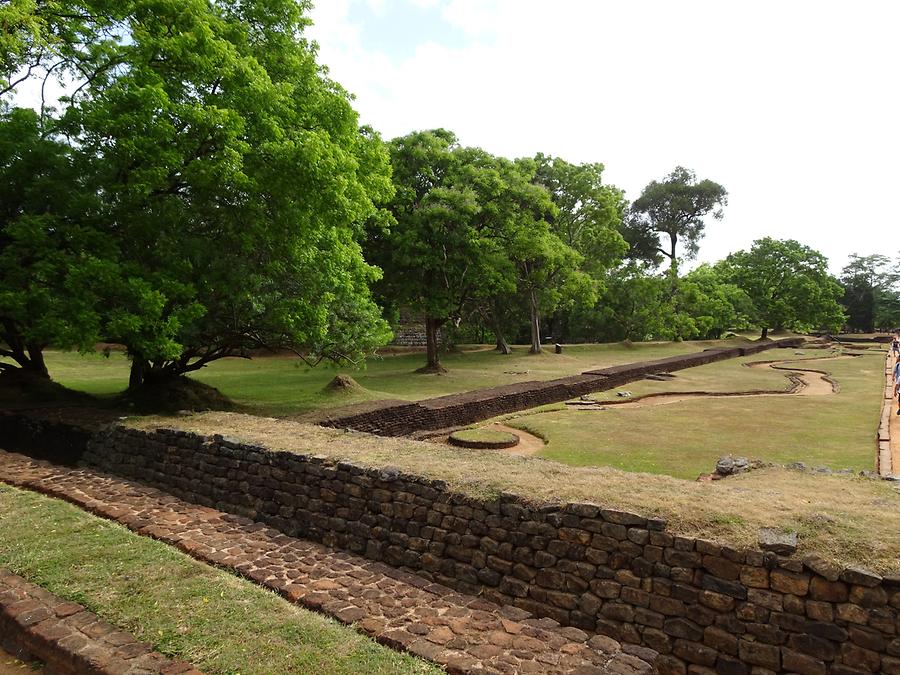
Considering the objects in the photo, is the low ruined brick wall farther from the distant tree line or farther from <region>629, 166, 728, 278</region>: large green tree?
<region>629, 166, 728, 278</region>: large green tree

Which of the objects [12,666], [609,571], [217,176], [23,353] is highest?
[217,176]

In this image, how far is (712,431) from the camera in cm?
1336

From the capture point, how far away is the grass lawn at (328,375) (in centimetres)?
1700

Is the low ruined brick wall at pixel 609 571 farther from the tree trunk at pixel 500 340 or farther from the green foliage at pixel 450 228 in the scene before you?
the tree trunk at pixel 500 340

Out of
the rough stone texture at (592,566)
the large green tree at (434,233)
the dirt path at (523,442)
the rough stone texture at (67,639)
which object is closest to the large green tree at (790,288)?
the large green tree at (434,233)

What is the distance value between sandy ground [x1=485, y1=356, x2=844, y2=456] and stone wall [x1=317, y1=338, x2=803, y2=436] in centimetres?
132

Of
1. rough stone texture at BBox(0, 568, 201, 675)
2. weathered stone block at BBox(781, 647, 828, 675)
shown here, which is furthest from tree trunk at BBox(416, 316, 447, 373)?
weathered stone block at BBox(781, 647, 828, 675)

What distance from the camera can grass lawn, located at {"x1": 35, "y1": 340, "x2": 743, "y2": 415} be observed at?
17.0 m

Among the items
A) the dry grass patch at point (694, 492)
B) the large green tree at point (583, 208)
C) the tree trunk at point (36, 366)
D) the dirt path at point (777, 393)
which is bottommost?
the dirt path at point (777, 393)

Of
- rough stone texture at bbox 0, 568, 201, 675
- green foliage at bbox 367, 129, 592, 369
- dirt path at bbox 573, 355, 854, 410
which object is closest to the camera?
rough stone texture at bbox 0, 568, 201, 675

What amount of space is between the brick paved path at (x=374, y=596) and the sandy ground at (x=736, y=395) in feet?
14.6

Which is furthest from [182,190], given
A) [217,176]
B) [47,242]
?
[47,242]

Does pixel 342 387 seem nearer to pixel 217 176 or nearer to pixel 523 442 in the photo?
pixel 523 442

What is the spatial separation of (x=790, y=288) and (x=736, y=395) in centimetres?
3684
